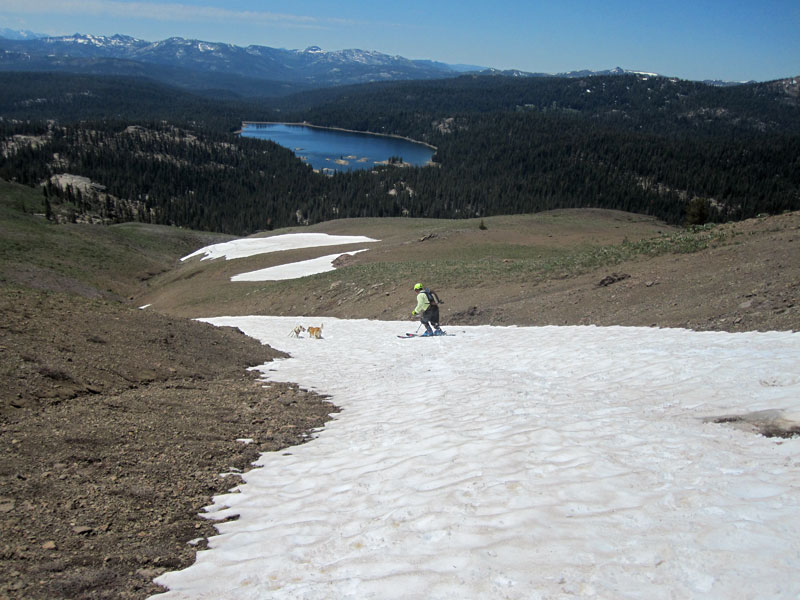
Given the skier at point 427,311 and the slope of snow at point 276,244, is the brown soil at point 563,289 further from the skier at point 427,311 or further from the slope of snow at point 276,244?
the slope of snow at point 276,244

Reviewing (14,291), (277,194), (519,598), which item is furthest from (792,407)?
(277,194)

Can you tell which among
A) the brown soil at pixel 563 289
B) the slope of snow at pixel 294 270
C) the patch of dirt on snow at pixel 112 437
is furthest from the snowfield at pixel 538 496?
the slope of snow at pixel 294 270

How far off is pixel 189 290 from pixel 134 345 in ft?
97.9

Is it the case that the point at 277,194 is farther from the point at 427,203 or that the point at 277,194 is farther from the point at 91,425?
the point at 91,425

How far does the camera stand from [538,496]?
5129 millimetres

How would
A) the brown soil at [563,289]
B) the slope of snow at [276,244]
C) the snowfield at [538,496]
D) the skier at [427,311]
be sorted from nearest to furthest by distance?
the snowfield at [538,496] → the brown soil at [563,289] → the skier at [427,311] → the slope of snow at [276,244]

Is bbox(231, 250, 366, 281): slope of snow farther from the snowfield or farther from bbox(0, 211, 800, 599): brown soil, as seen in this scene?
the snowfield

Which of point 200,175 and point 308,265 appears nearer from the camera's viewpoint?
point 308,265

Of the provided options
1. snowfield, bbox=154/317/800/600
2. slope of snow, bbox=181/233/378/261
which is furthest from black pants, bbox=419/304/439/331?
slope of snow, bbox=181/233/378/261

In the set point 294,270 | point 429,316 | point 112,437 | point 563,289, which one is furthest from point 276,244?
point 112,437

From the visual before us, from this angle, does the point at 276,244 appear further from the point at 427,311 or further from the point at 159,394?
the point at 159,394

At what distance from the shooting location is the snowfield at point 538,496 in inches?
150

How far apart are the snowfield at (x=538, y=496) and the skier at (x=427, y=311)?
737cm

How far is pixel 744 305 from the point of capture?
46.3 ft
